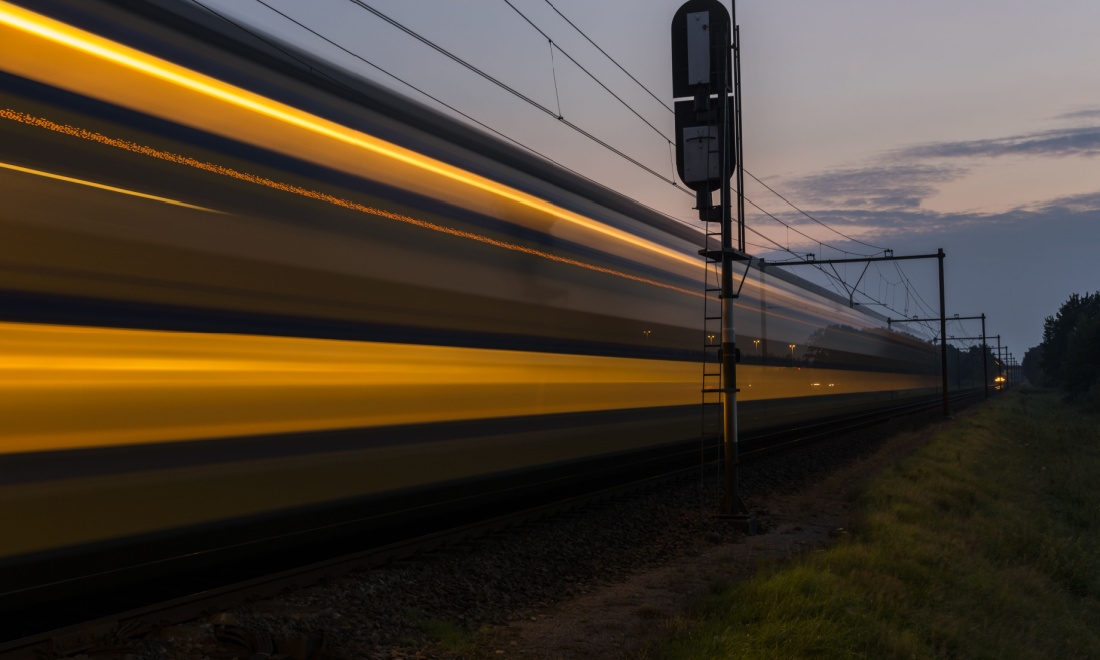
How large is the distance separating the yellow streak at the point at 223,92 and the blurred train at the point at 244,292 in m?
0.02

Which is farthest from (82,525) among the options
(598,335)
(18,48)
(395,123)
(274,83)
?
(598,335)

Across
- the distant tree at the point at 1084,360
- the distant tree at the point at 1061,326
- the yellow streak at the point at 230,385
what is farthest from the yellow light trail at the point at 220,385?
the distant tree at the point at 1061,326

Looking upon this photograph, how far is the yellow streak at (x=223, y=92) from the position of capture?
4.86m

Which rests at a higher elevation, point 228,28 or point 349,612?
point 228,28

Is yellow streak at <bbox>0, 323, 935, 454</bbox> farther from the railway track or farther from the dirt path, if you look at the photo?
the dirt path

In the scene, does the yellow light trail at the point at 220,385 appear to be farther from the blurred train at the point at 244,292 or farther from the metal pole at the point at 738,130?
the metal pole at the point at 738,130

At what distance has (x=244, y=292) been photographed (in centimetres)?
577

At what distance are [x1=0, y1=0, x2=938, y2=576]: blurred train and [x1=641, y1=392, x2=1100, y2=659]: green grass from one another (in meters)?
2.50

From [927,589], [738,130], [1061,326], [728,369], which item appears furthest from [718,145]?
[1061,326]

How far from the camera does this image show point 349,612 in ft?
19.8

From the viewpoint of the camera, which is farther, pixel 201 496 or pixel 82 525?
pixel 201 496

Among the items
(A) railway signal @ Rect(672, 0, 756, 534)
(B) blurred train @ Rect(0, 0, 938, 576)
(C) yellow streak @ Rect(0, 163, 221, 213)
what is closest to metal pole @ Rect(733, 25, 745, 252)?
(A) railway signal @ Rect(672, 0, 756, 534)

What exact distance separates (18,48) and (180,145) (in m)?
0.98

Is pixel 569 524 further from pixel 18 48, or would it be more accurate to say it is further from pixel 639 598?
pixel 18 48
